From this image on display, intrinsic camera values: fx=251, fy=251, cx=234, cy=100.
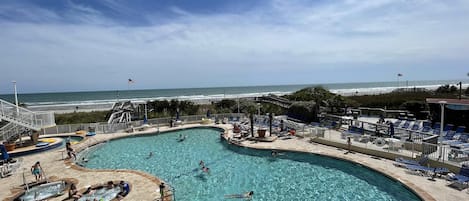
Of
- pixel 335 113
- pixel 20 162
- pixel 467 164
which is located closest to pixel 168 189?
pixel 20 162

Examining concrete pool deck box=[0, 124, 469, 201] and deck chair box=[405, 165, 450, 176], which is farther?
deck chair box=[405, 165, 450, 176]

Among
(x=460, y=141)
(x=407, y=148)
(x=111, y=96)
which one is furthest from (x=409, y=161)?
(x=111, y=96)

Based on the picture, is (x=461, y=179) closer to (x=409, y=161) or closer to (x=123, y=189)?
(x=409, y=161)

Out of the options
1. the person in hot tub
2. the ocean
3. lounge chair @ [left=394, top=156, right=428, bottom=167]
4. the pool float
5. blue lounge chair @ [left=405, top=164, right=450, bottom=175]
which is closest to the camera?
the person in hot tub

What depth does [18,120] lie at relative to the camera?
13.3m

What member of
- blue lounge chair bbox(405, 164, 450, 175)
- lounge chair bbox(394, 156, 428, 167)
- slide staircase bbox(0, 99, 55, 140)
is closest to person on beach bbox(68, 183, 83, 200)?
slide staircase bbox(0, 99, 55, 140)

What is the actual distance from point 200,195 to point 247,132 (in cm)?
830

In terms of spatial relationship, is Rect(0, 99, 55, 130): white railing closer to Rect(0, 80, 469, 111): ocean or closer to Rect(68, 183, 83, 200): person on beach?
Rect(68, 183, 83, 200): person on beach

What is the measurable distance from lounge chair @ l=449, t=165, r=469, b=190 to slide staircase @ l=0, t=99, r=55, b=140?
62.6 ft

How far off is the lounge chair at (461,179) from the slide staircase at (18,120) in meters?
19.1

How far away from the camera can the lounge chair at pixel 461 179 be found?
→ 787 centimetres

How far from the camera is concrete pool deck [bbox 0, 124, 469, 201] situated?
7773 millimetres

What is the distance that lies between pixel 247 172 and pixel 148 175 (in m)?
4.03

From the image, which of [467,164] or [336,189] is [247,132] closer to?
[336,189]
